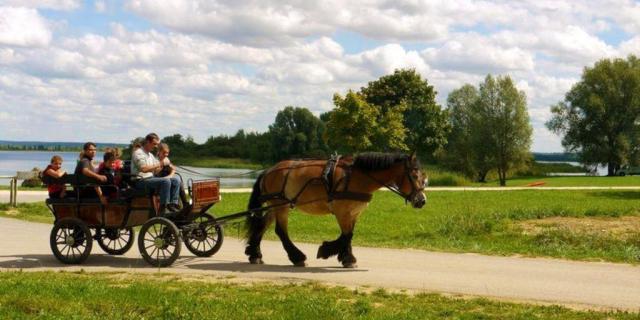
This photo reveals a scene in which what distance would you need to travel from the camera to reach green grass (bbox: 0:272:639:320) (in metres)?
7.77

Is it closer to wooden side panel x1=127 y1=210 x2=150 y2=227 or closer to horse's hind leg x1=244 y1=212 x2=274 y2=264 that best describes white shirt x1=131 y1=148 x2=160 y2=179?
wooden side panel x1=127 y1=210 x2=150 y2=227

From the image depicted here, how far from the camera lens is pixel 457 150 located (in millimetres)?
71750

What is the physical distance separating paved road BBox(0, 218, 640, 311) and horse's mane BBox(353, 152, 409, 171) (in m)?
1.59

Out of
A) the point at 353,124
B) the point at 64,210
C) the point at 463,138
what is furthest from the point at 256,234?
the point at 463,138

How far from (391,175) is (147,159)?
413 centimetres

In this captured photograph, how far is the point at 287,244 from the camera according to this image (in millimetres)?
11711

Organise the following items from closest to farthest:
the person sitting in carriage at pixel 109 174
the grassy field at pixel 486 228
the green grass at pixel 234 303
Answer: the green grass at pixel 234 303 → the person sitting in carriage at pixel 109 174 → the grassy field at pixel 486 228

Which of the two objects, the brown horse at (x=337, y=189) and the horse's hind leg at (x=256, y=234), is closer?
the brown horse at (x=337, y=189)

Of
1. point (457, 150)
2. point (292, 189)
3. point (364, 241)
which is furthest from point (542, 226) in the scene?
point (457, 150)

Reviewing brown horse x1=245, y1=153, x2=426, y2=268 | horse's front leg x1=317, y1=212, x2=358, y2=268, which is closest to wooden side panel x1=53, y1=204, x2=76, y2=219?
brown horse x1=245, y1=153, x2=426, y2=268

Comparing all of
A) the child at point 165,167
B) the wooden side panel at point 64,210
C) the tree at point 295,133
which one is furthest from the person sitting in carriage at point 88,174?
the tree at point 295,133

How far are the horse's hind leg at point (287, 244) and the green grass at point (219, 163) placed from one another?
82.4 meters

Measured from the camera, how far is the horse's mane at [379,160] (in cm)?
1131

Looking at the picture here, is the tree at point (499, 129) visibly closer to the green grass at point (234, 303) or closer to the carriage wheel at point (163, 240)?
the carriage wheel at point (163, 240)
